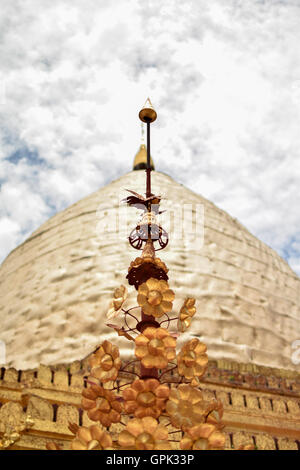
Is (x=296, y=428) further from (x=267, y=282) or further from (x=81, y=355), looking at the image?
(x=267, y=282)

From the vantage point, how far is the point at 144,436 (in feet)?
2.76

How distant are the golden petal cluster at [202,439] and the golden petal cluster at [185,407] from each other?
0.07ft

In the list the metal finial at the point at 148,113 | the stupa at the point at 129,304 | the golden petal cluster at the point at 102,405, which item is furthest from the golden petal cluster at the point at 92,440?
Answer: the stupa at the point at 129,304

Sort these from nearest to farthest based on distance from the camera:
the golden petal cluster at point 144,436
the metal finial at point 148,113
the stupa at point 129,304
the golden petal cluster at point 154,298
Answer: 1. the golden petal cluster at point 144,436
2. the golden petal cluster at point 154,298
3. the metal finial at point 148,113
4. the stupa at point 129,304

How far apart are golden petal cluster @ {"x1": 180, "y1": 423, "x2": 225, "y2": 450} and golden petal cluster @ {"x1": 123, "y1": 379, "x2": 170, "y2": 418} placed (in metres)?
0.09

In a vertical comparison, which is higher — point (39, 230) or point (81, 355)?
point (39, 230)

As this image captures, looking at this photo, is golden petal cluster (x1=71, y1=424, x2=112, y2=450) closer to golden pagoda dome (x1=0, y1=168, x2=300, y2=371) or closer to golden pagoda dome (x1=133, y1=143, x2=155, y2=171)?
golden pagoda dome (x1=0, y1=168, x2=300, y2=371)

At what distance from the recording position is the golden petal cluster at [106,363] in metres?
1.02

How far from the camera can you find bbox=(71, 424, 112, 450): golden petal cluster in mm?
852

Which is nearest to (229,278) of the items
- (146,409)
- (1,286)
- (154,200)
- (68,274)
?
(68,274)

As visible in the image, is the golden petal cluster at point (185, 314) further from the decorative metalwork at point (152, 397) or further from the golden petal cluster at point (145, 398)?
the golden petal cluster at point (145, 398)

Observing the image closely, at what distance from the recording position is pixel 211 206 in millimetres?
8430

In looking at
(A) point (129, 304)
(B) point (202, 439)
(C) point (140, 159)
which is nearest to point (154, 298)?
(B) point (202, 439)
